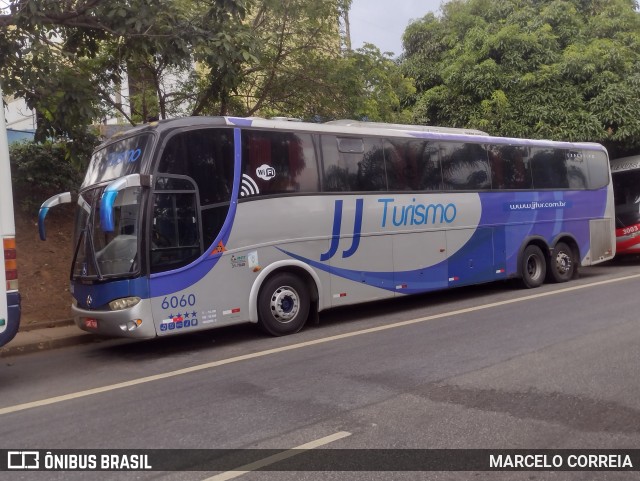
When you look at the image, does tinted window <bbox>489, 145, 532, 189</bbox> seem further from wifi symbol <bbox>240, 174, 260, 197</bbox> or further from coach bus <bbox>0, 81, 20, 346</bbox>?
coach bus <bbox>0, 81, 20, 346</bbox>

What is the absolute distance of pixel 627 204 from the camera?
1852 centimetres

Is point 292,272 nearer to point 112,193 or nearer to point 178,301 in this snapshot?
point 178,301

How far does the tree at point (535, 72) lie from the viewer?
1858 cm

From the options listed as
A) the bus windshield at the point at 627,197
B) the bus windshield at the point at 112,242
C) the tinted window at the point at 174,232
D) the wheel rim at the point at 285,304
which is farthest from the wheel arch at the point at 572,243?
the bus windshield at the point at 112,242

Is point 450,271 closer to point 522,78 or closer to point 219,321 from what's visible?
point 219,321

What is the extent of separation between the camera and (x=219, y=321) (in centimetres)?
905

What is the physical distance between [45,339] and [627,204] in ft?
51.1

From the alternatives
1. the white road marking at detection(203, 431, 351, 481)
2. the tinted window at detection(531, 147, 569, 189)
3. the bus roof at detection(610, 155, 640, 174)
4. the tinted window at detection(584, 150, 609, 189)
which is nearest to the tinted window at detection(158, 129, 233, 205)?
the white road marking at detection(203, 431, 351, 481)

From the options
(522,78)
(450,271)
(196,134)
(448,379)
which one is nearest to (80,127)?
(196,134)

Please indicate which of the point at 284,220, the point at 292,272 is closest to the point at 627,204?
the point at 292,272

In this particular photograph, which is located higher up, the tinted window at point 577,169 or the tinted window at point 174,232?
the tinted window at point 577,169

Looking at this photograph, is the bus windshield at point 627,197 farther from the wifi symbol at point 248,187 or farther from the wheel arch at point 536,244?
the wifi symbol at point 248,187

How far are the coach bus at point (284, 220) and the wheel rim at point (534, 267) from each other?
0.12 m

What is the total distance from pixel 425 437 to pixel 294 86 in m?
10.2
